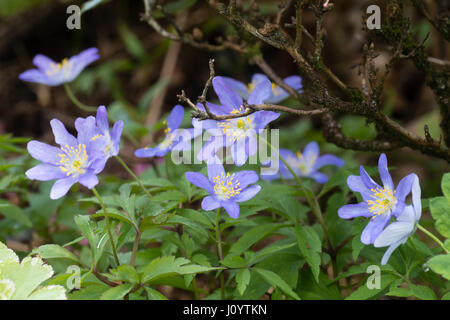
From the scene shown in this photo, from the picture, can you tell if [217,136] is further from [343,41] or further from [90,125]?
[343,41]

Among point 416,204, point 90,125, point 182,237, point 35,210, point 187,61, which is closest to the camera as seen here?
point 416,204

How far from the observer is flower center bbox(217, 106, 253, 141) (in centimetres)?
149

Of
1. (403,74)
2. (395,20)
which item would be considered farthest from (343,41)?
(395,20)

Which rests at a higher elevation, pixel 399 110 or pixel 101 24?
pixel 101 24

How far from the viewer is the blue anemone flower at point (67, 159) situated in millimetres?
1302

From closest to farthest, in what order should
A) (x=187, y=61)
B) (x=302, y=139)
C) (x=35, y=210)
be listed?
(x=35, y=210), (x=302, y=139), (x=187, y=61)

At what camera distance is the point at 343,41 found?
3.44m

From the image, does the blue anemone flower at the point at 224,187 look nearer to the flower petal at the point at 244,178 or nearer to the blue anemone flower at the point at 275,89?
the flower petal at the point at 244,178

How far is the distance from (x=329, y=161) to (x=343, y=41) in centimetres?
170

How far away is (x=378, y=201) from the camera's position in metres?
1.31

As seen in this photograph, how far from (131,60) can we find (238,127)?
2313 mm

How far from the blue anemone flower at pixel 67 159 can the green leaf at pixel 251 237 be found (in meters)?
0.42

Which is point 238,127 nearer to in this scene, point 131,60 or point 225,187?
point 225,187

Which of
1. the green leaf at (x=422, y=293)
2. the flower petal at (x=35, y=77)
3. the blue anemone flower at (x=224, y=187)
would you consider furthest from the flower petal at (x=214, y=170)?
the flower petal at (x=35, y=77)
